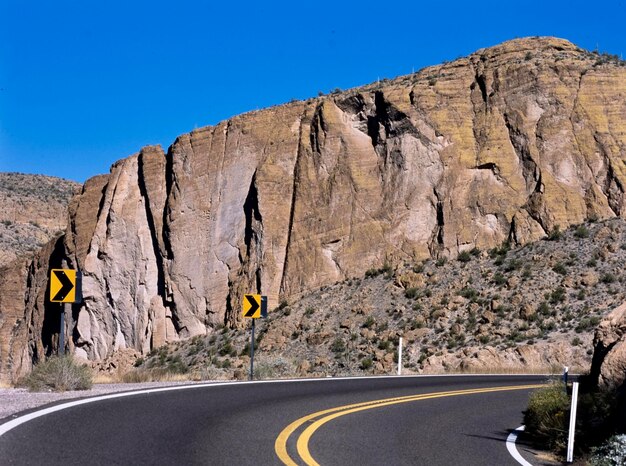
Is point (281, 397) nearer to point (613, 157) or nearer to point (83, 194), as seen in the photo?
point (613, 157)

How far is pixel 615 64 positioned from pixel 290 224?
67.9 ft

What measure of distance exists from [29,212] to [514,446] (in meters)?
82.2

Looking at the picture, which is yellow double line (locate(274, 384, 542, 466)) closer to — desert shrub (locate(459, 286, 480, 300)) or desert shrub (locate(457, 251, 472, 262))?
desert shrub (locate(459, 286, 480, 300))

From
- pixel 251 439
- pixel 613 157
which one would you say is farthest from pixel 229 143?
pixel 251 439

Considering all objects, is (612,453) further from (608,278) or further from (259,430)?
(608,278)

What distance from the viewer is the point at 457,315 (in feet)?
117

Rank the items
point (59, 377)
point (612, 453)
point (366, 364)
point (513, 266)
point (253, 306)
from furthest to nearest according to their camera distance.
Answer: point (513, 266) < point (366, 364) < point (253, 306) < point (59, 377) < point (612, 453)

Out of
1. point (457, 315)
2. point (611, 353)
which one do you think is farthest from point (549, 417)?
point (457, 315)

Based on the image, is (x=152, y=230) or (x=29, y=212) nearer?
(x=152, y=230)

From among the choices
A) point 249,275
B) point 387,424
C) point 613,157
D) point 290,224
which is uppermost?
point 613,157

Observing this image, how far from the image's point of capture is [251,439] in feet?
31.1

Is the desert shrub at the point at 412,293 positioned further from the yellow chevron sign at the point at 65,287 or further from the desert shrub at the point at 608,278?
the yellow chevron sign at the point at 65,287

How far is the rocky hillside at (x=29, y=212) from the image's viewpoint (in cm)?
7575

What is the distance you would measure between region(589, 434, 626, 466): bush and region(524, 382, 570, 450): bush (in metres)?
1.57
